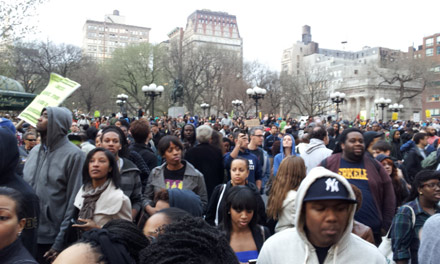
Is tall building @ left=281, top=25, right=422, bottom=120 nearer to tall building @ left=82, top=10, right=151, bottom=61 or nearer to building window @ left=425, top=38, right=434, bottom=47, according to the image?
building window @ left=425, top=38, right=434, bottom=47

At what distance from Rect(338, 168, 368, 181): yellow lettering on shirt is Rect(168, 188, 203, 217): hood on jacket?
6.70 feet

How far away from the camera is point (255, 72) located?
53719mm

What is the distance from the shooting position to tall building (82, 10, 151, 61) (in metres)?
127

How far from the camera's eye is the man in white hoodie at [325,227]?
196 cm

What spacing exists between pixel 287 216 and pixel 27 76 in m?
43.9

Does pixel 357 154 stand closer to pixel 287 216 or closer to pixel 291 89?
pixel 287 216

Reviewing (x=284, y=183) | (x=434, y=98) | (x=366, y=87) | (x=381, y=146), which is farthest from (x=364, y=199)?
(x=434, y=98)

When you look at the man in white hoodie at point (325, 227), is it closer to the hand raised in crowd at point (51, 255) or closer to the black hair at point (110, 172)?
the black hair at point (110, 172)

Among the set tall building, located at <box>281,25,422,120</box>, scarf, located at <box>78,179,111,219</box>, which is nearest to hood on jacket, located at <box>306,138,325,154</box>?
scarf, located at <box>78,179,111,219</box>

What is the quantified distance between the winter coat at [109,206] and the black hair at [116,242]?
135 cm

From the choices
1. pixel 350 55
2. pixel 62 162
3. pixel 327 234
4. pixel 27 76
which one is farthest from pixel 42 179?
pixel 350 55

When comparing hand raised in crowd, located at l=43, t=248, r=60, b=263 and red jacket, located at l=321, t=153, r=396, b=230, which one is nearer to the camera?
hand raised in crowd, located at l=43, t=248, r=60, b=263

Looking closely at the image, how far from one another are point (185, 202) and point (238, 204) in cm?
54

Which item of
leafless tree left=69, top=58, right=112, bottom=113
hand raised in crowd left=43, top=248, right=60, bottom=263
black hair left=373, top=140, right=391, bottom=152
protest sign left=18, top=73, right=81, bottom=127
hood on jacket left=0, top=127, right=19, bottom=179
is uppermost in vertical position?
leafless tree left=69, top=58, right=112, bottom=113
